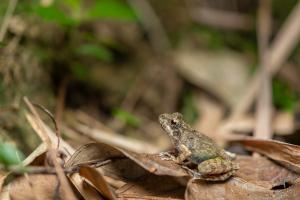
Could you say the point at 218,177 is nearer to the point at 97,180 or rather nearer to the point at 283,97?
the point at 97,180

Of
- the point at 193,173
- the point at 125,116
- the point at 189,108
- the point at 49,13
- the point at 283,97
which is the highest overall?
the point at 49,13

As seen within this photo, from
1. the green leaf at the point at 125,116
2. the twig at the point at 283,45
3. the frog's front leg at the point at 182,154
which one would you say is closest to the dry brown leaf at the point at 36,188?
the frog's front leg at the point at 182,154

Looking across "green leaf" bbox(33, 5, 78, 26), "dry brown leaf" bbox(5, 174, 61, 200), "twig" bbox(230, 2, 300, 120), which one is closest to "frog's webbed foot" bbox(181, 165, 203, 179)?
"dry brown leaf" bbox(5, 174, 61, 200)

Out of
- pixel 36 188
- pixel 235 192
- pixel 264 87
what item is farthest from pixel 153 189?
pixel 264 87

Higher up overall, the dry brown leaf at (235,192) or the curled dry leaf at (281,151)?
the curled dry leaf at (281,151)

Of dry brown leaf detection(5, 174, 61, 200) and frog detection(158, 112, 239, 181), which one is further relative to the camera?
frog detection(158, 112, 239, 181)

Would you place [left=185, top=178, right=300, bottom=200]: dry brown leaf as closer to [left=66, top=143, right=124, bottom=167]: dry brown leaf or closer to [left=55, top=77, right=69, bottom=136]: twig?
[left=66, top=143, right=124, bottom=167]: dry brown leaf

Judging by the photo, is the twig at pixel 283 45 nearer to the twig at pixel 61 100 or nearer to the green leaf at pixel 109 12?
the green leaf at pixel 109 12
